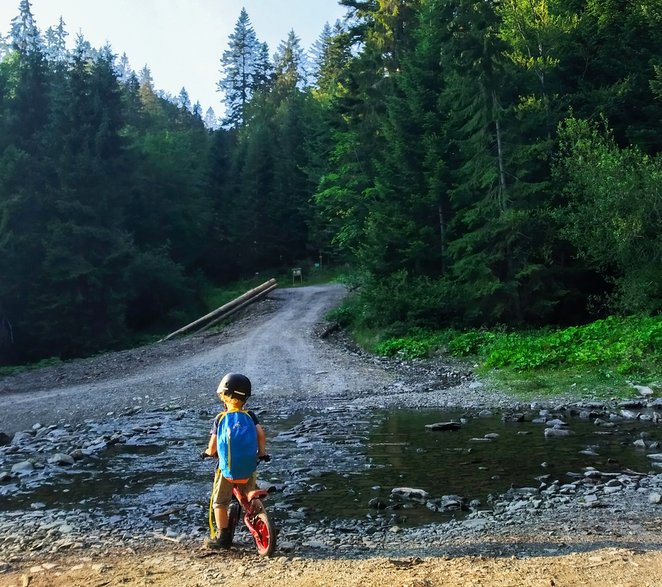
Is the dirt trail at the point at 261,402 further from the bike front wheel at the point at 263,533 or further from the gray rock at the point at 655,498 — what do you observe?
the gray rock at the point at 655,498

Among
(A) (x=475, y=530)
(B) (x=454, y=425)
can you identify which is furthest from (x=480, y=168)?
(A) (x=475, y=530)

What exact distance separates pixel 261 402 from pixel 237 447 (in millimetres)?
10011

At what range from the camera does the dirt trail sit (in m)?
Answer: 4.86

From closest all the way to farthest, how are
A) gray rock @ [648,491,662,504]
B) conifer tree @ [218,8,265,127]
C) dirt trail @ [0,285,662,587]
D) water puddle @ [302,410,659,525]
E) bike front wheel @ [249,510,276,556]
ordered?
dirt trail @ [0,285,662,587] → bike front wheel @ [249,510,276,556] → gray rock @ [648,491,662,504] → water puddle @ [302,410,659,525] → conifer tree @ [218,8,265,127]

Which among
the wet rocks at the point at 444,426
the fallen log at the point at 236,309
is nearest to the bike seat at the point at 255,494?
the wet rocks at the point at 444,426

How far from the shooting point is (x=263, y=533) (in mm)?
5703

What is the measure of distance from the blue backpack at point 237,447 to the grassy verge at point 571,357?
34.2 ft

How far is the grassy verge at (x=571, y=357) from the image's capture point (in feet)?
48.7

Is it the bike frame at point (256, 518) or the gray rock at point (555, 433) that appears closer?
the bike frame at point (256, 518)

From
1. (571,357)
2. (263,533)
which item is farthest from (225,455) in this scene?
(571,357)

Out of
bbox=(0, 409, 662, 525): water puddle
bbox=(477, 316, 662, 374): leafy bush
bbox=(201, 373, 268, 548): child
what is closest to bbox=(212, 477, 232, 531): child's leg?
bbox=(201, 373, 268, 548): child

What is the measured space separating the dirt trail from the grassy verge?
2.99 meters

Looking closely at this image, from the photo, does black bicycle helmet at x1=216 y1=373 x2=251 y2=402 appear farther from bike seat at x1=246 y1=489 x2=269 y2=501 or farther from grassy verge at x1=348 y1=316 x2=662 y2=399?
grassy verge at x1=348 y1=316 x2=662 y2=399

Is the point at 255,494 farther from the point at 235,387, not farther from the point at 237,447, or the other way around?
the point at 235,387
